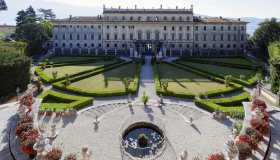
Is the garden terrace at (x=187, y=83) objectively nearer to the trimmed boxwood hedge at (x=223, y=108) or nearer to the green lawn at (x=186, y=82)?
the green lawn at (x=186, y=82)

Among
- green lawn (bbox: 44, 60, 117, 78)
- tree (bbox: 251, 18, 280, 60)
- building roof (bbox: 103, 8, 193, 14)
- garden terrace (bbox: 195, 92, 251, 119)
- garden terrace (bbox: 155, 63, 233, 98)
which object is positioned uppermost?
building roof (bbox: 103, 8, 193, 14)

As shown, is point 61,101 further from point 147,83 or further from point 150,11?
point 150,11

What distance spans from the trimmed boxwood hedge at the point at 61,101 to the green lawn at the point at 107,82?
3304 mm

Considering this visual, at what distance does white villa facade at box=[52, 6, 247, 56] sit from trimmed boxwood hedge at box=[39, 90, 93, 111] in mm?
39144

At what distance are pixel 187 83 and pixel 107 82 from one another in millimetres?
11211

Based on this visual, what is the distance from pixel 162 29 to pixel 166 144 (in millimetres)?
52919

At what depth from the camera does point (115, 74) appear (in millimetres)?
48750

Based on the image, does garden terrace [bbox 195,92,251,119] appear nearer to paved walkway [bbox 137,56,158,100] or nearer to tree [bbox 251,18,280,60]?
paved walkway [bbox 137,56,158,100]

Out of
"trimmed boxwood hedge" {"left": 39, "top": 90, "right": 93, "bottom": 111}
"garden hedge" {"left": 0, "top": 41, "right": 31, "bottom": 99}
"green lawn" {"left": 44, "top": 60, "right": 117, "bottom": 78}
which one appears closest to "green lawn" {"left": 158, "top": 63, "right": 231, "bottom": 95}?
"trimmed boxwood hedge" {"left": 39, "top": 90, "right": 93, "bottom": 111}

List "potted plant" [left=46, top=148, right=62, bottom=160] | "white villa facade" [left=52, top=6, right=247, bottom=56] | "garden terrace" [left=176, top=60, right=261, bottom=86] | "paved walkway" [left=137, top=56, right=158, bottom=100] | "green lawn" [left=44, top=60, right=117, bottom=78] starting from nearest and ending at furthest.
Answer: "potted plant" [left=46, top=148, right=62, bottom=160] → "paved walkway" [left=137, top=56, right=158, bottom=100] → "garden terrace" [left=176, top=60, right=261, bottom=86] → "green lawn" [left=44, top=60, right=117, bottom=78] → "white villa facade" [left=52, top=6, right=247, bottom=56]

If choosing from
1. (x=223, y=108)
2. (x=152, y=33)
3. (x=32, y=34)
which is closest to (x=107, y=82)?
(x=223, y=108)

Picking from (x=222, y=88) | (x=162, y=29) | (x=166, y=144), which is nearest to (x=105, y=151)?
(x=166, y=144)

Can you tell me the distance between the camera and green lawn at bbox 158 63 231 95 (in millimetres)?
39044

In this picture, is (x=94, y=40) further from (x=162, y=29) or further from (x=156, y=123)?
(x=156, y=123)
